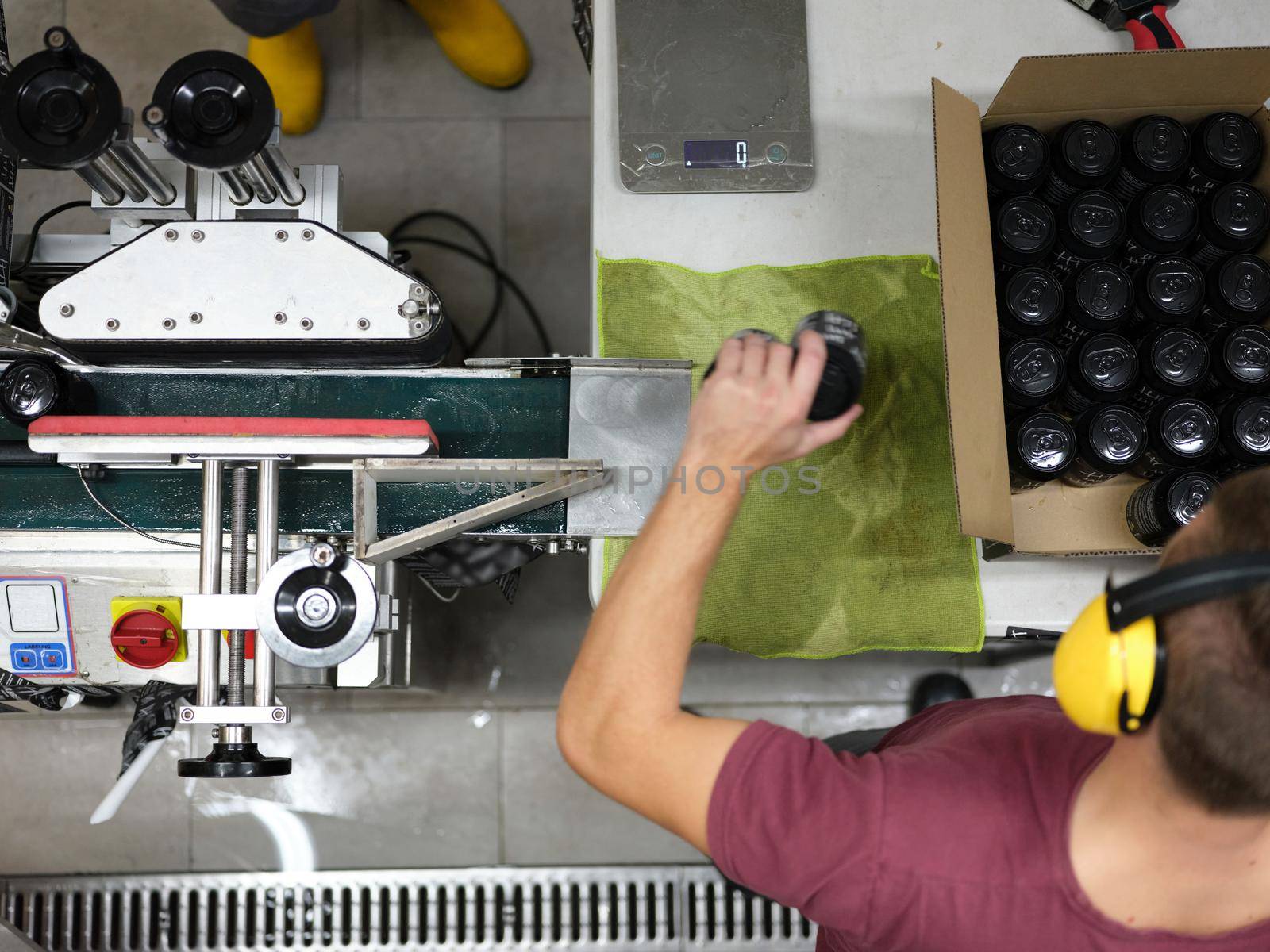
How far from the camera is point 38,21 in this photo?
6.75 feet

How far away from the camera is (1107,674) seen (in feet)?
2.18

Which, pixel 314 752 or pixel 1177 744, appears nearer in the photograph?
pixel 1177 744

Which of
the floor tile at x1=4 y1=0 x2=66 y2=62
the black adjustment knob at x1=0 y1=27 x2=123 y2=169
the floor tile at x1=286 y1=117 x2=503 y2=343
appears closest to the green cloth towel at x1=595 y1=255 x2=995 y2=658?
the black adjustment knob at x1=0 y1=27 x2=123 y2=169

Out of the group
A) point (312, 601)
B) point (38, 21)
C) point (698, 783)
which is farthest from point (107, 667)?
point (38, 21)

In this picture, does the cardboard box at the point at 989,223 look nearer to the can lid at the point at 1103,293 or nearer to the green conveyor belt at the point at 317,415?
the can lid at the point at 1103,293

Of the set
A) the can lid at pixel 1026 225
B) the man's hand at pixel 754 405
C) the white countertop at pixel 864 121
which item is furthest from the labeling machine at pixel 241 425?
the can lid at pixel 1026 225

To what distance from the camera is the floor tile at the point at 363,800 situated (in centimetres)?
183

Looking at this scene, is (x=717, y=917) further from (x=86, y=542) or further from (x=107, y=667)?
(x=86, y=542)

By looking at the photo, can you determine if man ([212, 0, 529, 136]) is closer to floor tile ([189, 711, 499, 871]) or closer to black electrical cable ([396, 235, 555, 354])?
black electrical cable ([396, 235, 555, 354])

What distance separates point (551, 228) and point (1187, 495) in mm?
1392

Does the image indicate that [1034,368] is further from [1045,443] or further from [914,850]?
[914,850]

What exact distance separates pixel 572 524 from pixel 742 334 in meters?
0.43

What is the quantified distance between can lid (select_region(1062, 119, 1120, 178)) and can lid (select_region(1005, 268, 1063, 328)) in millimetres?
167

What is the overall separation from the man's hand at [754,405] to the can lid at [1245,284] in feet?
2.34
